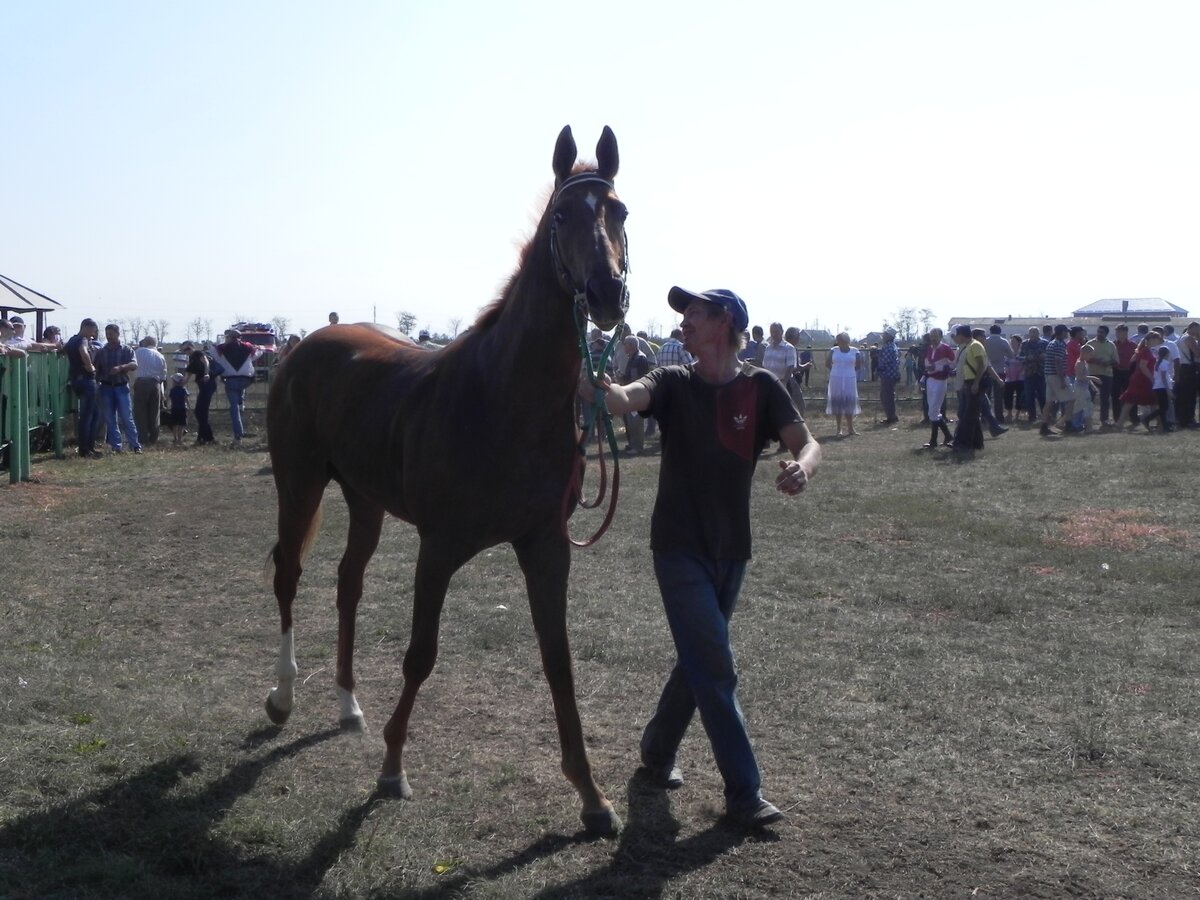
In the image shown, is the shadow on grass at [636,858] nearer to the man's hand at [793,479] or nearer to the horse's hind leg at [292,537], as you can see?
the man's hand at [793,479]

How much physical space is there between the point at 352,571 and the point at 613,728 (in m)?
1.52

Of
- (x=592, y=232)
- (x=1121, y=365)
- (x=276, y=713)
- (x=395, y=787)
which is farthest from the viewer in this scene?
(x=1121, y=365)

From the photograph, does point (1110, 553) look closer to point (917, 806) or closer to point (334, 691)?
point (917, 806)

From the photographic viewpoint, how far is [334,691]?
614cm

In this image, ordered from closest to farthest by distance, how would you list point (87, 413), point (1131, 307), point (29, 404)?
point (29, 404) < point (87, 413) < point (1131, 307)

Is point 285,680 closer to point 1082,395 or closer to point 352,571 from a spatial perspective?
point 352,571

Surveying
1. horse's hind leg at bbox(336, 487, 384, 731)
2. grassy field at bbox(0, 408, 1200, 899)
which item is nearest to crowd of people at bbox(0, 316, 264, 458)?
grassy field at bbox(0, 408, 1200, 899)

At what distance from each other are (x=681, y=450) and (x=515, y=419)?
687mm

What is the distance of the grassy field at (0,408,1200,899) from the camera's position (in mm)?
4094

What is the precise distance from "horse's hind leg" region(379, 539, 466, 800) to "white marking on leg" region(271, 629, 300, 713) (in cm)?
94

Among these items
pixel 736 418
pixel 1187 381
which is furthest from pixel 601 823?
pixel 1187 381

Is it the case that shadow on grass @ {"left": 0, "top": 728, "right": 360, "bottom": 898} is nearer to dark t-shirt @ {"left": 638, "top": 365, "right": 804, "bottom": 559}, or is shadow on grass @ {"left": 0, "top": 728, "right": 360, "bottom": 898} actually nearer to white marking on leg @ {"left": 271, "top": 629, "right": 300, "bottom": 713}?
white marking on leg @ {"left": 271, "top": 629, "right": 300, "bottom": 713}

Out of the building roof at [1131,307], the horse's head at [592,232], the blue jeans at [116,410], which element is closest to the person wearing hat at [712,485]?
the horse's head at [592,232]

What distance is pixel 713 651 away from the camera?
445cm
